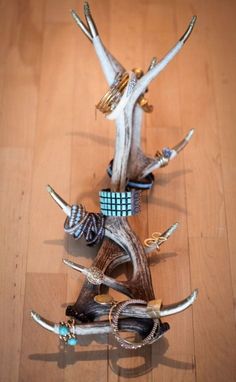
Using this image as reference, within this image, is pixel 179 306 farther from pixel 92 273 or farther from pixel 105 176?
pixel 105 176

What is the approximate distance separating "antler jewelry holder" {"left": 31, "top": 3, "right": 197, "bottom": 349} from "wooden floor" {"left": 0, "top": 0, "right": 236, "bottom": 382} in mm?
80

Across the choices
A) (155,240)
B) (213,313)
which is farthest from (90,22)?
(213,313)

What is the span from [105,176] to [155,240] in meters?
0.26

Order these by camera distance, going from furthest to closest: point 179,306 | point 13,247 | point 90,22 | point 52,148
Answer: point 52,148 < point 13,247 < point 90,22 < point 179,306

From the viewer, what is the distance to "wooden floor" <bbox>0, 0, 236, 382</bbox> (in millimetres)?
913

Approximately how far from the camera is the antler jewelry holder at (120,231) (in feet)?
2.68

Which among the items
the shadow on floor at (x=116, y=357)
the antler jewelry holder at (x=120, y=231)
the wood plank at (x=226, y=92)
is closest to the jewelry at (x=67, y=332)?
the antler jewelry holder at (x=120, y=231)

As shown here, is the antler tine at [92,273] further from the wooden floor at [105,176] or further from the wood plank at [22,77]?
the wood plank at [22,77]

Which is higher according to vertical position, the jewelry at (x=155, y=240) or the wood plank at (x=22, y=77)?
the wood plank at (x=22, y=77)

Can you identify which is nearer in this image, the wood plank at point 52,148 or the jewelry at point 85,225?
the jewelry at point 85,225

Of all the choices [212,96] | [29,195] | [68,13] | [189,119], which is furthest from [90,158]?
[68,13]

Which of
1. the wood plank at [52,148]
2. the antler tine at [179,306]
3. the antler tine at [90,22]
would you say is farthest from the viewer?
the wood plank at [52,148]

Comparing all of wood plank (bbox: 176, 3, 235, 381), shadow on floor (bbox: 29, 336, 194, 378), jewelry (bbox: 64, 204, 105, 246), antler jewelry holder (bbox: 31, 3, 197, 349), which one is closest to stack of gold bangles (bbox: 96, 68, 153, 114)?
antler jewelry holder (bbox: 31, 3, 197, 349)

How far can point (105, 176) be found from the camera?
1.11 metres
